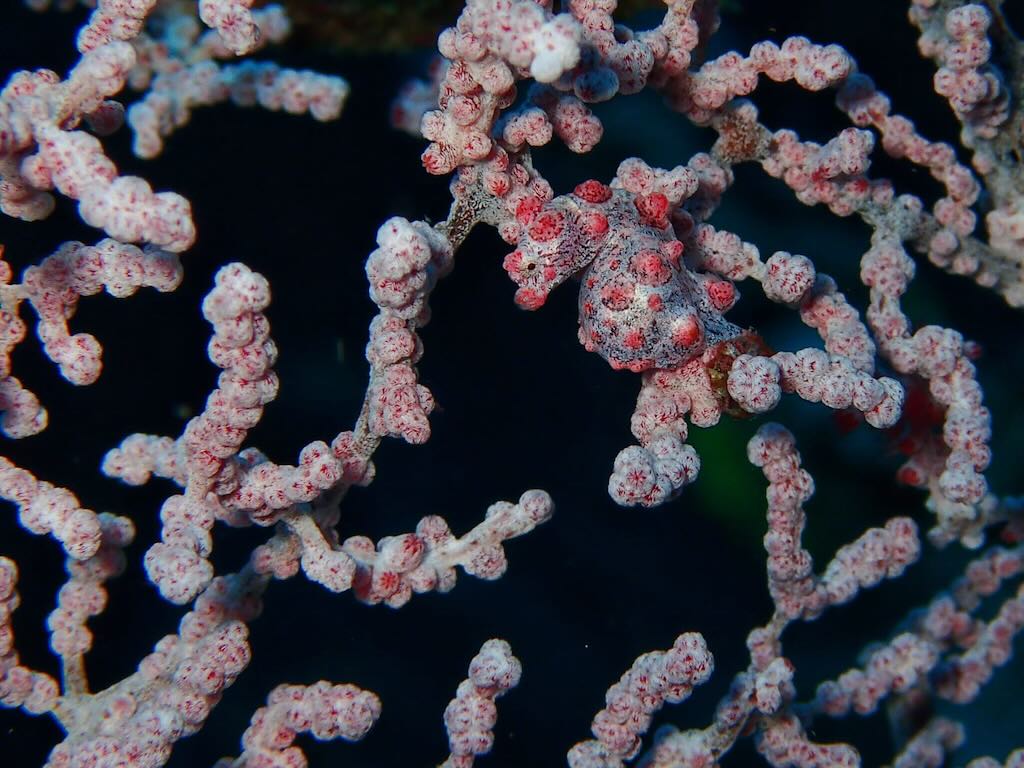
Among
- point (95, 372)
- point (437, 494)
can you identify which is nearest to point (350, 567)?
point (95, 372)

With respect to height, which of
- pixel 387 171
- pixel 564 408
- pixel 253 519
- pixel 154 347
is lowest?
pixel 253 519

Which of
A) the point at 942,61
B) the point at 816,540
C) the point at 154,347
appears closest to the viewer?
the point at 942,61

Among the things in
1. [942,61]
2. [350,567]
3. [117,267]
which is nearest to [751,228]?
[942,61]

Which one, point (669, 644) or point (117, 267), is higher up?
point (117, 267)

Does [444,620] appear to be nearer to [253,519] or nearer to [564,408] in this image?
[564,408]

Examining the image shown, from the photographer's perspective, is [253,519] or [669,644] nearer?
[253,519]

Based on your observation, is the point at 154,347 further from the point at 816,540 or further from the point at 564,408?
the point at 816,540

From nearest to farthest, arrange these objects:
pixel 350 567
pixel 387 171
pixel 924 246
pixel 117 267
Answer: pixel 117 267 → pixel 350 567 → pixel 924 246 → pixel 387 171
